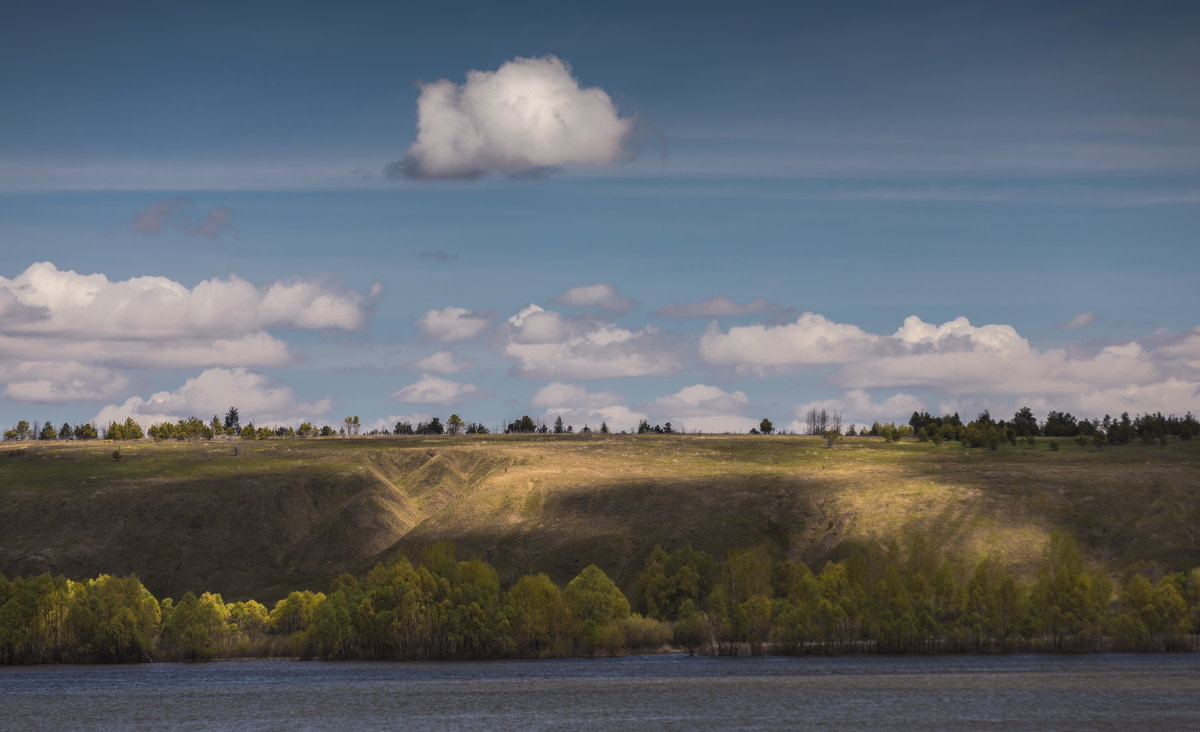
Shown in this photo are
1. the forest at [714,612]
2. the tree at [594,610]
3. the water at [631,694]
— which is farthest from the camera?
the tree at [594,610]

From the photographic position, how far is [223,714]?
121 m

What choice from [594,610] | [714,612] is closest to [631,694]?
[594,610]

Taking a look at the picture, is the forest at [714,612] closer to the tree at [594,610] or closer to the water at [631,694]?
the tree at [594,610]

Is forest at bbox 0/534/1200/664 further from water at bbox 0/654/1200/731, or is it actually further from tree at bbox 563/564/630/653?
water at bbox 0/654/1200/731

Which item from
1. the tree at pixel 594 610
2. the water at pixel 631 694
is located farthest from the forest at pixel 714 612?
the water at pixel 631 694

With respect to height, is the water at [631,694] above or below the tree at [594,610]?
below

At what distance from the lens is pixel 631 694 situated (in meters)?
134

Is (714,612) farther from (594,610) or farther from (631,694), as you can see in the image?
(631,694)

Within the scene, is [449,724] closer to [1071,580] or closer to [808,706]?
[808,706]

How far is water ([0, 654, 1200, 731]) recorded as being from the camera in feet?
371

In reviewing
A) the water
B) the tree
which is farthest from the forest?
the water

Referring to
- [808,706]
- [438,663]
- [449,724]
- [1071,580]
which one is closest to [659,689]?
[808,706]

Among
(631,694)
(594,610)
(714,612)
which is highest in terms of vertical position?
(594,610)

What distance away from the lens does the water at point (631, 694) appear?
113 metres
